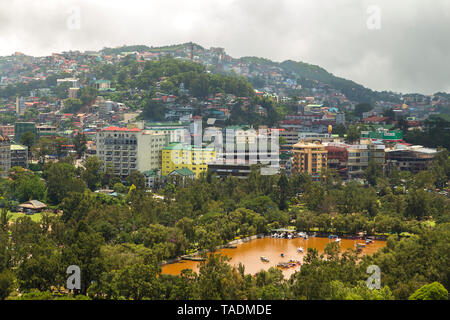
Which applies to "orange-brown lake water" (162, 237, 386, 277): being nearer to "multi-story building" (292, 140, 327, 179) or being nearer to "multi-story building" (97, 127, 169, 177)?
"multi-story building" (292, 140, 327, 179)

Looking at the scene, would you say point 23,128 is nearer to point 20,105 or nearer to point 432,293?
point 20,105

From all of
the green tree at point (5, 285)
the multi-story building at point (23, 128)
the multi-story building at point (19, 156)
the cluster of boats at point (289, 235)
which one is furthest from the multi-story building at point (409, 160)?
the green tree at point (5, 285)

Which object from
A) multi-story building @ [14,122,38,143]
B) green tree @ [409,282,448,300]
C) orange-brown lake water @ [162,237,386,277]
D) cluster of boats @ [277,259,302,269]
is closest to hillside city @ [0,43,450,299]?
green tree @ [409,282,448,300]

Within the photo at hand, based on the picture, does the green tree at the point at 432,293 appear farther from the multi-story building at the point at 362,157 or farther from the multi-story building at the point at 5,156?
the multi-story building at the point at 5,156
